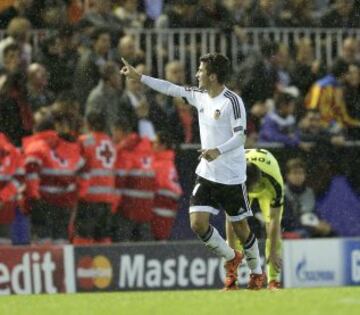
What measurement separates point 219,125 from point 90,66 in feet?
16.4

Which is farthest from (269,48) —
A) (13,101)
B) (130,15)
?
(13,101)

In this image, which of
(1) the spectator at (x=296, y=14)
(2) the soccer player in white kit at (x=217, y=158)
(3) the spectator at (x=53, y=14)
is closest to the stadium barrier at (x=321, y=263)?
(2) the soccer player in white kit at (x=217, y=158)

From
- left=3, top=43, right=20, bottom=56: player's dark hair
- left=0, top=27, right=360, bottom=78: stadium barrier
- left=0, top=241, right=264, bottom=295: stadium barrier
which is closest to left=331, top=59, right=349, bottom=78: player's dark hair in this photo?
left=0, top=27, right=360, bottom=78: stadium barrier

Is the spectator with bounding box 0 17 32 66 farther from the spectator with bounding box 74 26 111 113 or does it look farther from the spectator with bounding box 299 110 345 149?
the spectator with bounding box 299 110 345 149

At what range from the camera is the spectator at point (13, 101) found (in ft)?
53.4

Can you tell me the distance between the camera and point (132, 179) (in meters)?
16.8

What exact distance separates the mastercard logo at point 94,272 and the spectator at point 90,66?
93.1 inches

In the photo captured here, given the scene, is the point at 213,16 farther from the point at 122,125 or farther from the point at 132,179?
the point at 132,179

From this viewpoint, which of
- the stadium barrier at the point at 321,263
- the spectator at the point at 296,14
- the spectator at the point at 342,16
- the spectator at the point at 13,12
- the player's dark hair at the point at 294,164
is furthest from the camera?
the spectator at the point at 342,16

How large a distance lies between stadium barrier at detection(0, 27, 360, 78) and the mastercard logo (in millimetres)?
3600

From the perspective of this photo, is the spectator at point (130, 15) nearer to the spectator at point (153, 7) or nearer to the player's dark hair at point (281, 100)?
the spectator at point (153, 7)

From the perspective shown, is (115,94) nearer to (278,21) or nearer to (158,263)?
(158,263)

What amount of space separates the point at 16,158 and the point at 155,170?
1829 millimetres

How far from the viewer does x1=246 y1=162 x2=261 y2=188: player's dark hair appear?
1375cm
